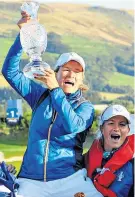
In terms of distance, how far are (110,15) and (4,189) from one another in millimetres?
7612

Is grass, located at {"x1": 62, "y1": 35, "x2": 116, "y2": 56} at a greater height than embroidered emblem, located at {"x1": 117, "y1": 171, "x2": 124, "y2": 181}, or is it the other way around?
grass, located at {"x1": 62, "y1": 35, "x2": 116, "y2": 56}

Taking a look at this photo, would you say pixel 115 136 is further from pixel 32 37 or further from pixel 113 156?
pixel 32 37

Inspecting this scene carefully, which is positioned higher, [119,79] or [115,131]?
[115,131]

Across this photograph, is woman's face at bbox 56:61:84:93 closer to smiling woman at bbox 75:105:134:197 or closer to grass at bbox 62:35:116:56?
smiling woman at bbox 75:105:134:197

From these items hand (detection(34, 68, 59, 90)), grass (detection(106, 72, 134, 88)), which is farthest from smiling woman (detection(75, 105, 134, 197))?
grass (detection(106, 72, 134, 88))

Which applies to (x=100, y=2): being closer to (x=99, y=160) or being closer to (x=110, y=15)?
(x=110, y=15)

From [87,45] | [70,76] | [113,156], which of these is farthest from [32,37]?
[87,45]

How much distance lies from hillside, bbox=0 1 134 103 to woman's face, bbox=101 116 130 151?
5131 mm

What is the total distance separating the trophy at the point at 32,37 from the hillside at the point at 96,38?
16.5 ft

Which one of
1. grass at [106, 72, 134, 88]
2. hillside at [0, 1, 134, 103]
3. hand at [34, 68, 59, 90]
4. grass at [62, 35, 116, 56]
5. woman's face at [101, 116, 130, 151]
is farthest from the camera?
grass at [106, 72, 134, 88]

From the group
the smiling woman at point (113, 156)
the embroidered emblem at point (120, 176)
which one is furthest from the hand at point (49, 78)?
the embroidered emblem at point (120, 176)

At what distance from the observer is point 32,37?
2.46 meters

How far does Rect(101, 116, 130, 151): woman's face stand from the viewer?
2.39 metres

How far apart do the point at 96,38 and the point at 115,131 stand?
25.1 feet
